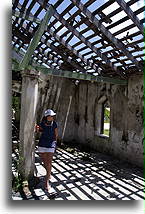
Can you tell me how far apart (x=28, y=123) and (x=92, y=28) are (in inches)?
94.2

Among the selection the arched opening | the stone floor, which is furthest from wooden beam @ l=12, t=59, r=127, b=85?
the stone floor

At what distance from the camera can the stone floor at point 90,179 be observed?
400 centimetres

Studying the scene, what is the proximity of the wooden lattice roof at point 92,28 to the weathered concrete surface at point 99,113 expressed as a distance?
0.84m

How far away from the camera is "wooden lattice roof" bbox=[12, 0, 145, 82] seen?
4.24 m

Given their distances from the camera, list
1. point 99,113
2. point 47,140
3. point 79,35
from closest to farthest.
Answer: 1. point 47,140
2. point 79,35
3. point 99,113

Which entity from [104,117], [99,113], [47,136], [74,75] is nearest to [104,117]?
[104,117]

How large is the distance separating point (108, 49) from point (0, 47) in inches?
127

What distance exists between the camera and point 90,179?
16.3 ft

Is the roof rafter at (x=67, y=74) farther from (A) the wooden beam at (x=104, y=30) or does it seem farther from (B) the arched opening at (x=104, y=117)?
(B) the arched opening at (x=104, y=117)

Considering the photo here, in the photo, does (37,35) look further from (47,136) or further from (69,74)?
(47,136)

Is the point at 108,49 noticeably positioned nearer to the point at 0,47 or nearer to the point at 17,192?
the point at 0,47

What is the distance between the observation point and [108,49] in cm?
Answer: 559

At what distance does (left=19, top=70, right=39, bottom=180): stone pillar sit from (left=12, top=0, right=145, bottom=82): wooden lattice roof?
0.60 metres

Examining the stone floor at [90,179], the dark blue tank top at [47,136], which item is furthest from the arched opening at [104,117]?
the dark blue tank top at [47,136]
